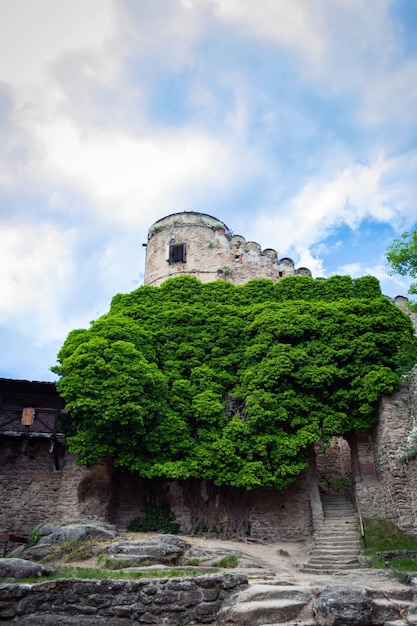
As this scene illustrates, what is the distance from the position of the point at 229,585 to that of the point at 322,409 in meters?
10.3

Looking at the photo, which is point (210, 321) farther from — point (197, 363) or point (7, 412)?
point (7, 412)

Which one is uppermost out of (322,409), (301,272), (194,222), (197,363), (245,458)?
(194,222)

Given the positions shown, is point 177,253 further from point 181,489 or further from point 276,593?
point 276,593

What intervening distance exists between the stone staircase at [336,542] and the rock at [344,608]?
7233 mm

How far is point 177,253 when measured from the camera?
28.3 metres

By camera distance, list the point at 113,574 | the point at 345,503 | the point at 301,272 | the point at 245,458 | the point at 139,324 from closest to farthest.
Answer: the point at 113,574 → the point at 245,458 → the point at 345,503 → the point at 139,324 → the point at 301,272

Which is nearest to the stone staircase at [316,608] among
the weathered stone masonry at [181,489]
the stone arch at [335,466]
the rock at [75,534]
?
the rock at [75,534]

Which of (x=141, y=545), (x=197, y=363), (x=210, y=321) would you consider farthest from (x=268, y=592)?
(x=210, y=321)

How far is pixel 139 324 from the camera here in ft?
65.8

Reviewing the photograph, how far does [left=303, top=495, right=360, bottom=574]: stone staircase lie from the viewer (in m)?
14.0

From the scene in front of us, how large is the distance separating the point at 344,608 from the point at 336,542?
9173mm

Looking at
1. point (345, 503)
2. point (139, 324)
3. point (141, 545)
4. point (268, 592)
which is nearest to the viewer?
point (268, 592)

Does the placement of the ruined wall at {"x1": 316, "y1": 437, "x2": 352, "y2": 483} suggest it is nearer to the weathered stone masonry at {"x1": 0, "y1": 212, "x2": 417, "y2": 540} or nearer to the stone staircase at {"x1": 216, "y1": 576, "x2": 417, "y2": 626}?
the weathered stone masonry at {"x1": 0, "y1": 212, "x2": 417, "y2": 540}

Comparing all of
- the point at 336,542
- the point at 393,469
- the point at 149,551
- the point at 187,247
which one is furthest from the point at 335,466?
the point at 187,247
